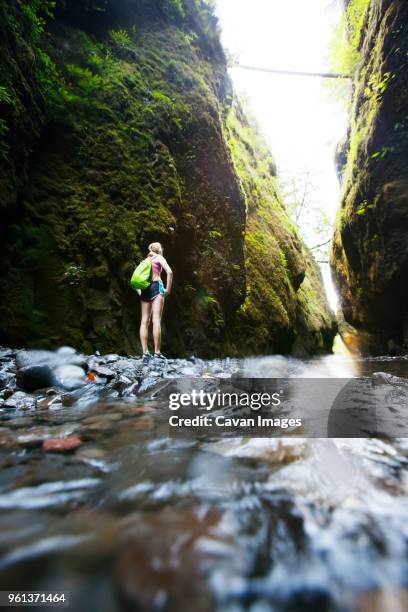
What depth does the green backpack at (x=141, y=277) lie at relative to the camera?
13.0 feet

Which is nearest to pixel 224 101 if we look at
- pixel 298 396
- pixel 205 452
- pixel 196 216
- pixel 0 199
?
pixel 196 216

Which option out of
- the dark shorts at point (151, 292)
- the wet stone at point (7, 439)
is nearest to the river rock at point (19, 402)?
the wet stone at point (7, 439)

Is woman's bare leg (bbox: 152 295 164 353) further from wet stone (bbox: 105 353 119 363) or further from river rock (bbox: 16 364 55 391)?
river rock (bbox: 16 364 55 391)

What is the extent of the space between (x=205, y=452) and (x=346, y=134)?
43.9 ft

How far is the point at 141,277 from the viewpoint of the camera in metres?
3.97

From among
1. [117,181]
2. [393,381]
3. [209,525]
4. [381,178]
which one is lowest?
[393,381]

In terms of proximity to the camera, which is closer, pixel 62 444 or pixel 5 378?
pixel 62 444

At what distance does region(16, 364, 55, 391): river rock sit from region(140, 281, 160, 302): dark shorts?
6.87 ft

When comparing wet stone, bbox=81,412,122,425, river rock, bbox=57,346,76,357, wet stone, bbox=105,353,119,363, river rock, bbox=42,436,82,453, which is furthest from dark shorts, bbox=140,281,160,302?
river rock, bbox=42,436,82,453

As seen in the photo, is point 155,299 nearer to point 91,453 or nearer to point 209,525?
point 91,453

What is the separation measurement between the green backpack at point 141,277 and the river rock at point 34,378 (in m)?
1.93

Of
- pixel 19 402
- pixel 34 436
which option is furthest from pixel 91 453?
pixel 19 402

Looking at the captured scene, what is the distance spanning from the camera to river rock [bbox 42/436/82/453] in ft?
3.58

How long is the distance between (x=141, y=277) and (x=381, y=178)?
7571 millimetres
